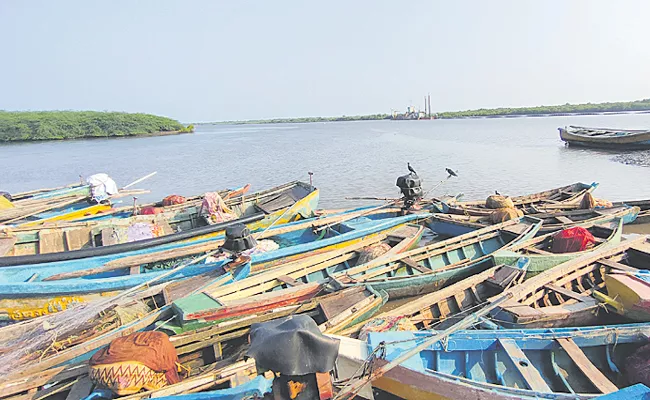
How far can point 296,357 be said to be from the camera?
9.59ft

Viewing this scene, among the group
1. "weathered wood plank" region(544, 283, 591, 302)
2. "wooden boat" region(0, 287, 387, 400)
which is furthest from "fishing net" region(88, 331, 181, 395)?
"weathered wood plank" region(544, 283, 591, 302)

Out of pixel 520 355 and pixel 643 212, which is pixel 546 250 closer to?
pixel 520 355

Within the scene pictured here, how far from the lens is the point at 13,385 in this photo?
194 inches

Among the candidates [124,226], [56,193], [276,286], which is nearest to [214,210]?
[124,226]

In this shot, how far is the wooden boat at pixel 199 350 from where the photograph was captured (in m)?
4.93

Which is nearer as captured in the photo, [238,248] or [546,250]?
[238,248]

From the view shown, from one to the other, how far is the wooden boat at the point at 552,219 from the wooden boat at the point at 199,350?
15.9ft

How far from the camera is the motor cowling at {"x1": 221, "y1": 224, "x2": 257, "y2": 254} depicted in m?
7.39

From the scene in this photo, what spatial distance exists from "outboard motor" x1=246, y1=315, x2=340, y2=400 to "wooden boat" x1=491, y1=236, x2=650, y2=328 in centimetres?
432

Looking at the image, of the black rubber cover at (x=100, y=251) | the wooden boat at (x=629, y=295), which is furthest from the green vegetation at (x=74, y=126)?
the wooden boat at (x=629, y=295)

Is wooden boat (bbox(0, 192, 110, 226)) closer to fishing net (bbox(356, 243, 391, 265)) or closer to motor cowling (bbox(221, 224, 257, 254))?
motor cowling (bbox(221, 224, 257, 254))

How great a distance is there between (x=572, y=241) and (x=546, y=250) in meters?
0.64

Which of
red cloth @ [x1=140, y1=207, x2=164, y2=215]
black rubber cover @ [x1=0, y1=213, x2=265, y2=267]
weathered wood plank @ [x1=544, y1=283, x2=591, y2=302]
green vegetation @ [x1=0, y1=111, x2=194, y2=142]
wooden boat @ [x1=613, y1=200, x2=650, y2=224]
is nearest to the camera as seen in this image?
weathered wood plank @ [x1=544, y1=283, x2=591, y2=302]

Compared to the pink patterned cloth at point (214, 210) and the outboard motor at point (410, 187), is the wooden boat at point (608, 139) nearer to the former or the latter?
the outboard motor at point (410, 187)
